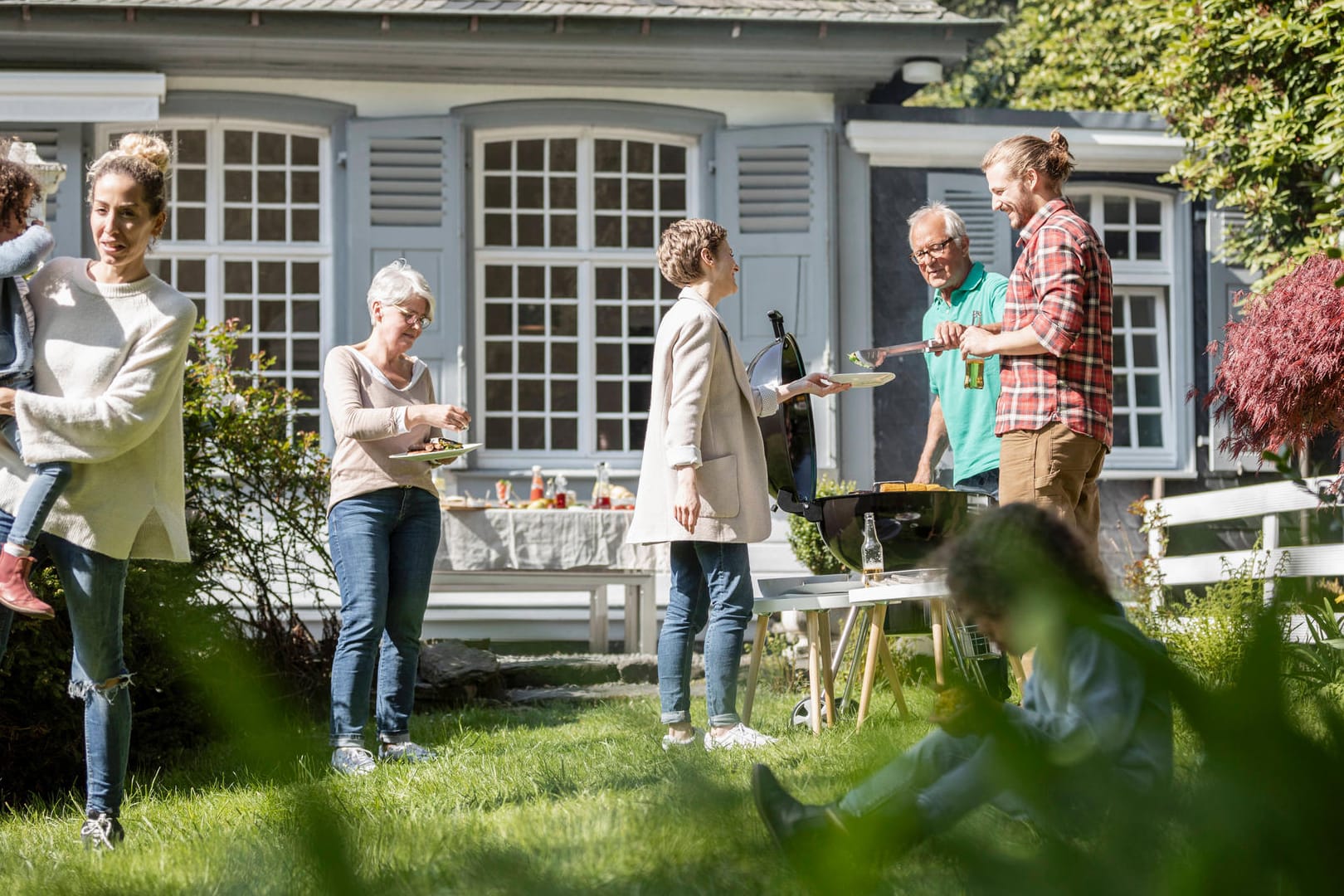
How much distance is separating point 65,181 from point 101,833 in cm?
592

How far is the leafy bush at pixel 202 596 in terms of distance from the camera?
3805 mm

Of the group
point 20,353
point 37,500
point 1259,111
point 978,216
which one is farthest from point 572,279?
point 37,500

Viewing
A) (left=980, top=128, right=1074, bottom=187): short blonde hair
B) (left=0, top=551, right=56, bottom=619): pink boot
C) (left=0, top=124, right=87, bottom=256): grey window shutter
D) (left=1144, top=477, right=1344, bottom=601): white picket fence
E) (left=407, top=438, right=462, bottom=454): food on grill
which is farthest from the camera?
(left=0, top=124, right=87, bottom=256): grey window shutter

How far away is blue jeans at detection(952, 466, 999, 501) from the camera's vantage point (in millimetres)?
4027

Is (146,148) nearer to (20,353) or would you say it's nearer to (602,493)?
(20,353)

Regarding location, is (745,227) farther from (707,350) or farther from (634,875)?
(634,875)

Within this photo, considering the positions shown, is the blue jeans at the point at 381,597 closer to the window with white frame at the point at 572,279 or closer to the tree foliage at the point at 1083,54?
the window with white frame at the point at 572,279

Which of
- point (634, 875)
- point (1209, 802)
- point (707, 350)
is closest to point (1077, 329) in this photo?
point (707, 350)

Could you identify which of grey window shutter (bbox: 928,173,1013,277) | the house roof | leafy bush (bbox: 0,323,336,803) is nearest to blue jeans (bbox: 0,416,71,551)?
leafy bush (bbox: 0,323,336,803)

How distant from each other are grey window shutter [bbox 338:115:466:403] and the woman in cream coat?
4256 mm

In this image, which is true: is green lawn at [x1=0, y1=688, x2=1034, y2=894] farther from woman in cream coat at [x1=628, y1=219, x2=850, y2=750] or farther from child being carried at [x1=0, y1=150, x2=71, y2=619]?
child being carried at [x1=0, y1=150, x2=71, y2=619]

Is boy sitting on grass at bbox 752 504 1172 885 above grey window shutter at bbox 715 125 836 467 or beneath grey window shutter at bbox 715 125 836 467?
beneath

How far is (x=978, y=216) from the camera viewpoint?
8.42 m

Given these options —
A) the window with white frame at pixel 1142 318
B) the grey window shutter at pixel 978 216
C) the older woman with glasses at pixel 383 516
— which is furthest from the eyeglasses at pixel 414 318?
the window with white frame at pixel 1142 318
